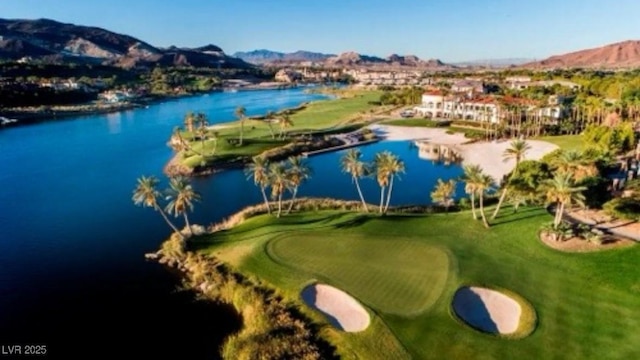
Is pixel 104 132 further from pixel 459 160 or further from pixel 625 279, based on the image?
pixel 625 279

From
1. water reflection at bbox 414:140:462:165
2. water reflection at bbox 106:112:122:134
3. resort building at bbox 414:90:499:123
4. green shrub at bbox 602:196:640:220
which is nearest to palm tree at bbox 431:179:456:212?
green shrub at bbox 602:196:640:220

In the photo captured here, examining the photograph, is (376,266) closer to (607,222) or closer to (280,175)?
(280,175)

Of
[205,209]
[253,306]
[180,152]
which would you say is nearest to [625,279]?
[253,306]

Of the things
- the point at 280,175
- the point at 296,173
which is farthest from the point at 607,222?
the point at 280,175

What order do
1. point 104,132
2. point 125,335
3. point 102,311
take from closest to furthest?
point 125,335 < point 102,311 < point 104,132

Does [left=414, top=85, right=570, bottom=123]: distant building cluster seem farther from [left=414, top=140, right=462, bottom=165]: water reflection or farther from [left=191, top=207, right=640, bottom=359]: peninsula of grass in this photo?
[left=191, top=207, right=640, bottom=359]: peninsula of grass
